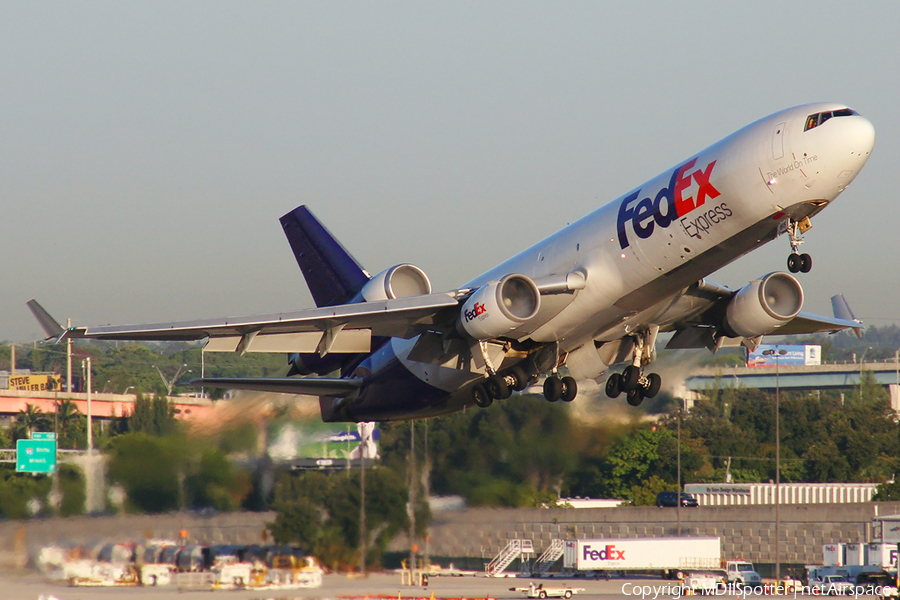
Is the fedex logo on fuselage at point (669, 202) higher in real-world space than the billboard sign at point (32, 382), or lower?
higher

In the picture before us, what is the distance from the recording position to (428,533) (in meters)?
32.2

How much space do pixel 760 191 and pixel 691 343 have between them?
7.87 meters

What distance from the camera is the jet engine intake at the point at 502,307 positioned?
21656 millimetres

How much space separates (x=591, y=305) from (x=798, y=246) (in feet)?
13.5

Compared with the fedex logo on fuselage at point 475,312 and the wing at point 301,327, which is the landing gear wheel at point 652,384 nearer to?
the wing at point 301,327

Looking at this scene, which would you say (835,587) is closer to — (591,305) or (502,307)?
(591,305)

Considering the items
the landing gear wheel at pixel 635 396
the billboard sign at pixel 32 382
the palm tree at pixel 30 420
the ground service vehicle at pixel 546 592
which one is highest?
the billboard sign at pixel 32 382

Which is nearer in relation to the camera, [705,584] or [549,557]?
[705,584]

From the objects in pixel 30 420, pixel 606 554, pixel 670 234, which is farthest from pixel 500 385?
pixel 30 420

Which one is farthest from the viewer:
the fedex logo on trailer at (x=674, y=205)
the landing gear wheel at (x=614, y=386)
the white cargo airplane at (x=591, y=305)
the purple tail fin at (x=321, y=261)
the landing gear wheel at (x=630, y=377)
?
the purple tail fin at (x=321, y=261)

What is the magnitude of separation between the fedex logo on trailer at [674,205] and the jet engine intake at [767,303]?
4401 mm

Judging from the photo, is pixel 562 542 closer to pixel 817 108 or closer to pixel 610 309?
pixel 610 309

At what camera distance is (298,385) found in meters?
27.4

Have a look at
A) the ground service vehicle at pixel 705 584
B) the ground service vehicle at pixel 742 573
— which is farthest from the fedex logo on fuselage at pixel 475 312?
the ground service vehicle at pixel 742 573
